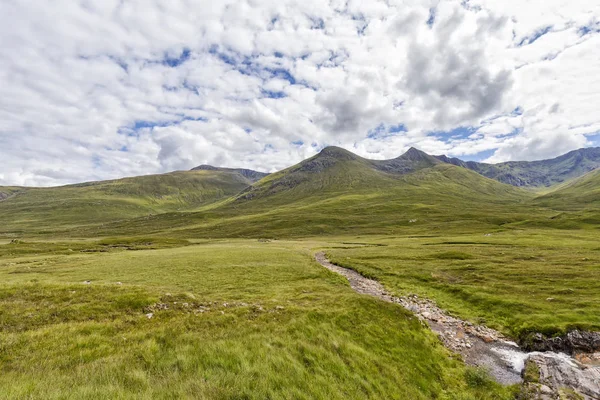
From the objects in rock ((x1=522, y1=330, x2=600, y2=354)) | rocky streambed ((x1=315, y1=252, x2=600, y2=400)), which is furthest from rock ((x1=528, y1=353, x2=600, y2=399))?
rock ((x1=522, y1=330, x2=600, y2=354))

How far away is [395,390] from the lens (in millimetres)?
14406

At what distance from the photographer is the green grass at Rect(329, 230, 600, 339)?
26.1 metres

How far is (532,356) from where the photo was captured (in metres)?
20.7

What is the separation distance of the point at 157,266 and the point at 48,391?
4145cm

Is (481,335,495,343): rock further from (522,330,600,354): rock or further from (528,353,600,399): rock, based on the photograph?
(528,353,600,399): rock

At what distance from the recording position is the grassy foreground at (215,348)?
10680 millimetres

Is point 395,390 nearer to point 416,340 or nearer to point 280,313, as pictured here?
point 416,340

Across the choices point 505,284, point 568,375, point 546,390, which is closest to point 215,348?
point 546,390

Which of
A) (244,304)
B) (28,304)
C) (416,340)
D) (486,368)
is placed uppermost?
(28,304)

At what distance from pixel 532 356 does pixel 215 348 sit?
Answer: 23.1 metres

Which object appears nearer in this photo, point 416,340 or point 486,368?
point 486,368

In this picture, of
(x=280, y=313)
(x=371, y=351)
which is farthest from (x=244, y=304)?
(x=371, y=351)

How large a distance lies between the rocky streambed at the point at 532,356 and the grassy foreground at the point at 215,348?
2176mm

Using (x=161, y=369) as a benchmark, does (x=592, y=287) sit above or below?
below
